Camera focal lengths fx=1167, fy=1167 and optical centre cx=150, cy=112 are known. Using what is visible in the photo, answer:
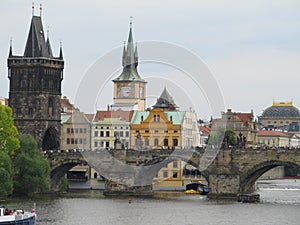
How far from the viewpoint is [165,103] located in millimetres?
149250

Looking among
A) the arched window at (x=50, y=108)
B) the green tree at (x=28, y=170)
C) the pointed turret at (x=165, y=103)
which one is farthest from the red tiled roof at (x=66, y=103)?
the green tree at (x=28, y=170)

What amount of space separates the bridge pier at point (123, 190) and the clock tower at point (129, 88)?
37516 mm

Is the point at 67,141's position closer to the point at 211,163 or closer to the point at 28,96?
the point at 28,96

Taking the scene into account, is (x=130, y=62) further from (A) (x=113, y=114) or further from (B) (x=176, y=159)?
(B) (x=176, y=159)

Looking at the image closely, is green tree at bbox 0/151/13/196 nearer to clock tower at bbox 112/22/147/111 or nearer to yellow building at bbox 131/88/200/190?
yellow building at bbox 131/88/200/190

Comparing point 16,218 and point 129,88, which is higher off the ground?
point 129,88

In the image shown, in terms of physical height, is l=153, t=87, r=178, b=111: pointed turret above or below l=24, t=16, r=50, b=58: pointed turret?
below

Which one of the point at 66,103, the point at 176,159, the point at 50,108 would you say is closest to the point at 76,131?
the point at 50,108

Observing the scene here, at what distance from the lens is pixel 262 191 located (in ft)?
429

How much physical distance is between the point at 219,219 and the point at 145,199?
22.6 metres

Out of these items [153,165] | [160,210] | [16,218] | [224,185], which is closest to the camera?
[16,218]

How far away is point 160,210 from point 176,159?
2325cm

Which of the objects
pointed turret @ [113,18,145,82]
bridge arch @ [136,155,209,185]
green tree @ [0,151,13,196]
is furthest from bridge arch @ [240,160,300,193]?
pointed turret @ [113,18,145,82]

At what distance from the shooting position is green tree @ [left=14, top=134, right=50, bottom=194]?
109 m
